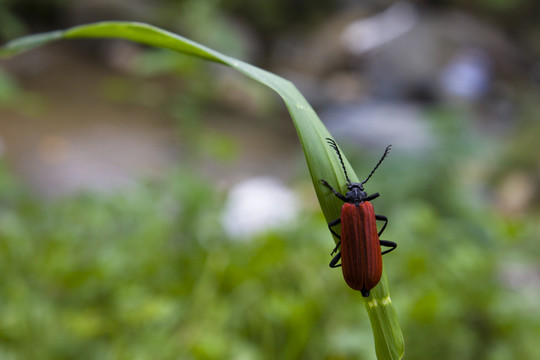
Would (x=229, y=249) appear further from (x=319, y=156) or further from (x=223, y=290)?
(x=319, y=156)

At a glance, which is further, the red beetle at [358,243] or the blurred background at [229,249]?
the blurred background at [229,249]

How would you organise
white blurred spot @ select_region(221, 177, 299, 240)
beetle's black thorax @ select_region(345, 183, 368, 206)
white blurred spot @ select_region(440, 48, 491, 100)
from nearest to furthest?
beetle's black thorax @ select_region(345, 183, 368, 206) < white blurred spot @ select_region(221, 177, 299, 240) < white blurred spot @ select_region(440, 48, 491, 100)

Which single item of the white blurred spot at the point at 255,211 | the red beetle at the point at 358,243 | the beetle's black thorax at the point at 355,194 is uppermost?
the white blurred spot at the point at 255,211

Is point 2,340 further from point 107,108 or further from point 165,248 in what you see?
point 107,108

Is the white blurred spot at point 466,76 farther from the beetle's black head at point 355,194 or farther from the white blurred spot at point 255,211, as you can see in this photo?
the beetle's black head at point 355,194

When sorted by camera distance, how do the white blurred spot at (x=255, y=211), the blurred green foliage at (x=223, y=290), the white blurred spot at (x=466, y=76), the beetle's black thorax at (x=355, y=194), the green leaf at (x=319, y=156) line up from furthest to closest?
1. the white blurred spot at (x=466, y=76)
2. the white blurred spot at (x=255, y=211)
3. the blurred green foliage at (x=223, y=290)
4. the beetle's black thorax at (x=355, y=194)
5. the green leaf at (x=319, y=156)

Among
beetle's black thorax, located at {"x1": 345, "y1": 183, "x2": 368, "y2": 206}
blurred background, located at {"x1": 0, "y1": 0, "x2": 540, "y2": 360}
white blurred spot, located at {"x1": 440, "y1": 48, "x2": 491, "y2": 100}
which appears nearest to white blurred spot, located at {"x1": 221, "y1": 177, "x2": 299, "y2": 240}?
blurred background, located at {"x1": 0, "y1": 0, "x2": 540, "y2": 360}

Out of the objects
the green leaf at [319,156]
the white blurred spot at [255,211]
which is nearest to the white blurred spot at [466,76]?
the white blurred spot at [255,211]

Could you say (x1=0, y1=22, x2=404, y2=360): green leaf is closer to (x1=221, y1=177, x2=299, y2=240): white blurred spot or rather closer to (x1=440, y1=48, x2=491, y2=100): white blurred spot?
(x1=221, y1=177, x2=299, y2=240): white blurred spot
